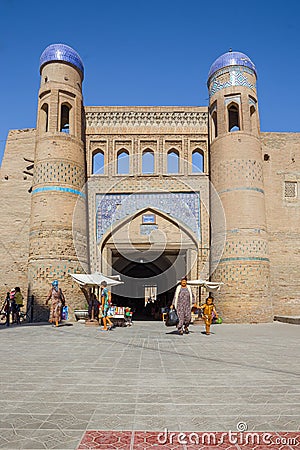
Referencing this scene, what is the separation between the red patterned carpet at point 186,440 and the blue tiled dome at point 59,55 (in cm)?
1476

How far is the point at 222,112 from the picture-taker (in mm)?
14664

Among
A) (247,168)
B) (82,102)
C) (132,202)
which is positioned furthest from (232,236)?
(82,102)

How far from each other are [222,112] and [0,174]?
857 cm

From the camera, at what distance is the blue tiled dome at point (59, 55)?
48.6ft

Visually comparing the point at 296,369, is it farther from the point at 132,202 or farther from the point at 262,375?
the point at 132,202

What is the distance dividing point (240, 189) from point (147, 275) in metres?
13.3

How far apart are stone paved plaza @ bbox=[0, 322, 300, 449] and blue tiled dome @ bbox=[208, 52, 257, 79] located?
11985 millimetres

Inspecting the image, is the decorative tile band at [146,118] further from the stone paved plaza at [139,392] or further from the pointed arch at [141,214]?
the stone paved plaza at [139,392]

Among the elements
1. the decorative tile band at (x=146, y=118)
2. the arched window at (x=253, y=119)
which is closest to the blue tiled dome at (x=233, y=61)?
the arched window at (x=253, y=119)

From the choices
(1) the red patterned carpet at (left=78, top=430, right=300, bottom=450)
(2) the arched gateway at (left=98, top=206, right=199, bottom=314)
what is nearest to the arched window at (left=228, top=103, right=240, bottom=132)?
(2) the arched gateway at (left=98, top=206, right=199, bottom=314)

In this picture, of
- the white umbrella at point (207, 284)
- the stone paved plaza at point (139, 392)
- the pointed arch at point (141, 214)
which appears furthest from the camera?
the pointed arch at point (141, 214)

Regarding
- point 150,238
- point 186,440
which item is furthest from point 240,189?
point 186,440

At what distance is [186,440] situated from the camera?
2.09 meters

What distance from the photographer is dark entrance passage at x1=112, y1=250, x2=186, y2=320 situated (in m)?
16.8
